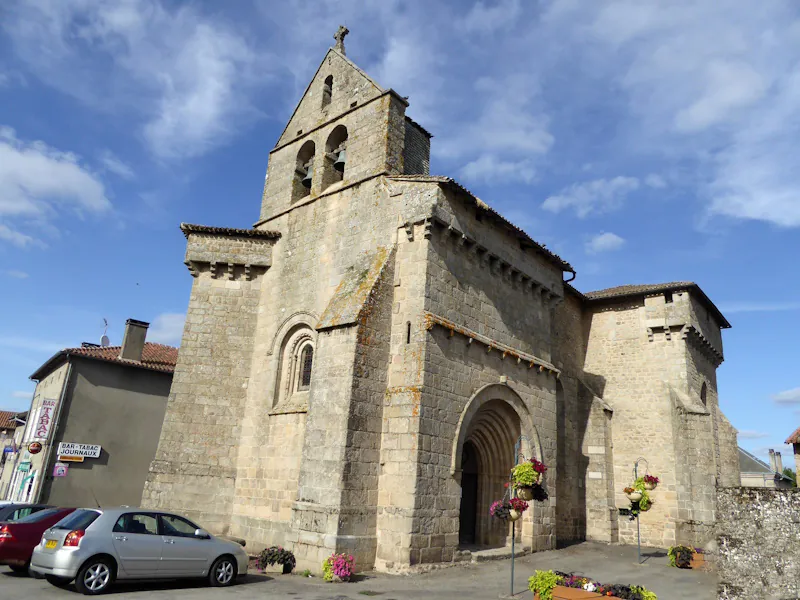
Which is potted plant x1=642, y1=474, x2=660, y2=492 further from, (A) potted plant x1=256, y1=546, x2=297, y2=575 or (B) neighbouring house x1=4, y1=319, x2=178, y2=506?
(B) neighbouring house x1=4, y1=319, x2=178, y2=506

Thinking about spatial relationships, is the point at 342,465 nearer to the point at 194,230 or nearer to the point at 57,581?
the point at 57,581

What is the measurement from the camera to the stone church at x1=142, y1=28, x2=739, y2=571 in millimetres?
10922

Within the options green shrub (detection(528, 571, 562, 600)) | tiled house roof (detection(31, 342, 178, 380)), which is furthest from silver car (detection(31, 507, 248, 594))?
tiled house roof (detection(31, 342, 178, 380))

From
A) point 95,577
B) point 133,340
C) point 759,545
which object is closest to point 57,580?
point 95,577

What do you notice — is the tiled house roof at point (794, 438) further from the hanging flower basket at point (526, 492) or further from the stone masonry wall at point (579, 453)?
the hanging flower basket at point (526, 492)

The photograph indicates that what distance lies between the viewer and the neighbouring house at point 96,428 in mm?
18188

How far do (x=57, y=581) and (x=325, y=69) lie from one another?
14.1 m

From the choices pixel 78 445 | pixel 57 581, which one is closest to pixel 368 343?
pixel 57 581

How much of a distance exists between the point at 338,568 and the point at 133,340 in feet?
48.9

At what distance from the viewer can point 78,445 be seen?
1858cm

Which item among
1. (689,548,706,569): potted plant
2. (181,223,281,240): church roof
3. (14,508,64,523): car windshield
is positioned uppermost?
(181,223,281,240): church roof

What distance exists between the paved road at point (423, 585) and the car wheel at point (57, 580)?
9cm

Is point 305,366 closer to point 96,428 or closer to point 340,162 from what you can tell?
point 340,162

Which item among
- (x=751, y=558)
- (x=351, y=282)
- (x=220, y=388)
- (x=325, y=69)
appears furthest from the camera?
(x=325, y=69)
